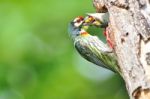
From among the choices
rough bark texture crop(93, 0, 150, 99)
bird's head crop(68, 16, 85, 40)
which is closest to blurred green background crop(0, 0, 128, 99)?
bird's head crop(68, 16, 85, 40)

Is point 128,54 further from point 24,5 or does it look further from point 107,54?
point 24,5

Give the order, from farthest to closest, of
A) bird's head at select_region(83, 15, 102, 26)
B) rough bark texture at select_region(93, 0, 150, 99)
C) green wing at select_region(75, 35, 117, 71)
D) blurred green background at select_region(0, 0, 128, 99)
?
blurred green background at select_region(0, 0, 128, 99), bird's head at select_region(83, 15, 102, 26), green wing at select_region(75, 35, 117, 71), rough bark texture at select_region(93, 0, 150, 99)

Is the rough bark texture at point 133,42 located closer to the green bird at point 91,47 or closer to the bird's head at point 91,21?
the green bird at point 91,47

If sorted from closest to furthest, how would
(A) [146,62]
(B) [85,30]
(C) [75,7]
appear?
(A) [146,62]
(B) [85,30]
(C) [75,7]

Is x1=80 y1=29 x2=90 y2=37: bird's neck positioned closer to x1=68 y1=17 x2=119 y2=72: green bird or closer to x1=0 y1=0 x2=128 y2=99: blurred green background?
x1=68 y1=17 x2=119 y2=72: green bird

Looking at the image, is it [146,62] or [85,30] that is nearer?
[146,62]

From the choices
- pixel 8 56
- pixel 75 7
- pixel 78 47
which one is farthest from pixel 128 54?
pixel 8 56

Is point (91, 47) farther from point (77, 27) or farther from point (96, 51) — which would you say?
point (77, 27)
